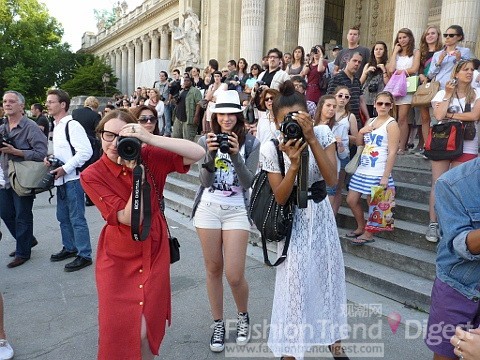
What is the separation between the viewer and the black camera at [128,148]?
186 cm

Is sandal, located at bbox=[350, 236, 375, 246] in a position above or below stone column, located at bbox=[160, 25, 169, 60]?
below

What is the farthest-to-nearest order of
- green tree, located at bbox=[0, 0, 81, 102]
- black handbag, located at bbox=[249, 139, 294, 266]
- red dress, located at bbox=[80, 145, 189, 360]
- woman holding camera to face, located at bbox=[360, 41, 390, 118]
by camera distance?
green tree, located at bbox=[0, 0, 81, 102], woman holding camera to face, located at bbox=[360, 41, 390, 118], black handbag, located at bbox=[249, 139, 294, 266], red dress, located at bbox=[80, 145, 189, 360]

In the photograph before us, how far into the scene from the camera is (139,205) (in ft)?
6.66

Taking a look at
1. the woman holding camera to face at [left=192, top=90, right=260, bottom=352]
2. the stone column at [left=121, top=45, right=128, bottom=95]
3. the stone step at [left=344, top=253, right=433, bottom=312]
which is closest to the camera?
the woman holding camera to face at [left=192, top=90, right=260, bottom=352]

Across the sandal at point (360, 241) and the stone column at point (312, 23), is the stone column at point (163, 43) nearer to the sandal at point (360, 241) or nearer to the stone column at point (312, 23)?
the stone column at point (312, 23)

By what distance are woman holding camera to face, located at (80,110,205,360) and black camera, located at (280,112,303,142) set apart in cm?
58

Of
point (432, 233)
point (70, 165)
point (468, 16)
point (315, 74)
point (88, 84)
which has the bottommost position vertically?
point (432, 233)

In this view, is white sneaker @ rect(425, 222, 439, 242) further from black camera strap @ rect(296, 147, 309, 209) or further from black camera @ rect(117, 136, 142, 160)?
black camera @ rect(117, 136, 142, 160)

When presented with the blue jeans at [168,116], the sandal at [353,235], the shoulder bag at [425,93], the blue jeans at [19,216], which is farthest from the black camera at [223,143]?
the blue jeans at [168,116]

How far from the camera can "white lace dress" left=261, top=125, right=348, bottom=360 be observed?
91.1 inches

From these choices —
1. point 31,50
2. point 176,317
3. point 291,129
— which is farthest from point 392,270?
point 31,50

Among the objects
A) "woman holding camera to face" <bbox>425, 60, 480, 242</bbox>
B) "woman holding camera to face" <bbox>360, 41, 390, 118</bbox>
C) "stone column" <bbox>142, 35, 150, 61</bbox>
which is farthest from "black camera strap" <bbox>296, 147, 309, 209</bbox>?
"stone column" <bbox>142, 35, 150, 61</bbox>

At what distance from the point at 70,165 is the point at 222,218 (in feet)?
8.72

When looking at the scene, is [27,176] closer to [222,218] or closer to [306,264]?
[222,218]
